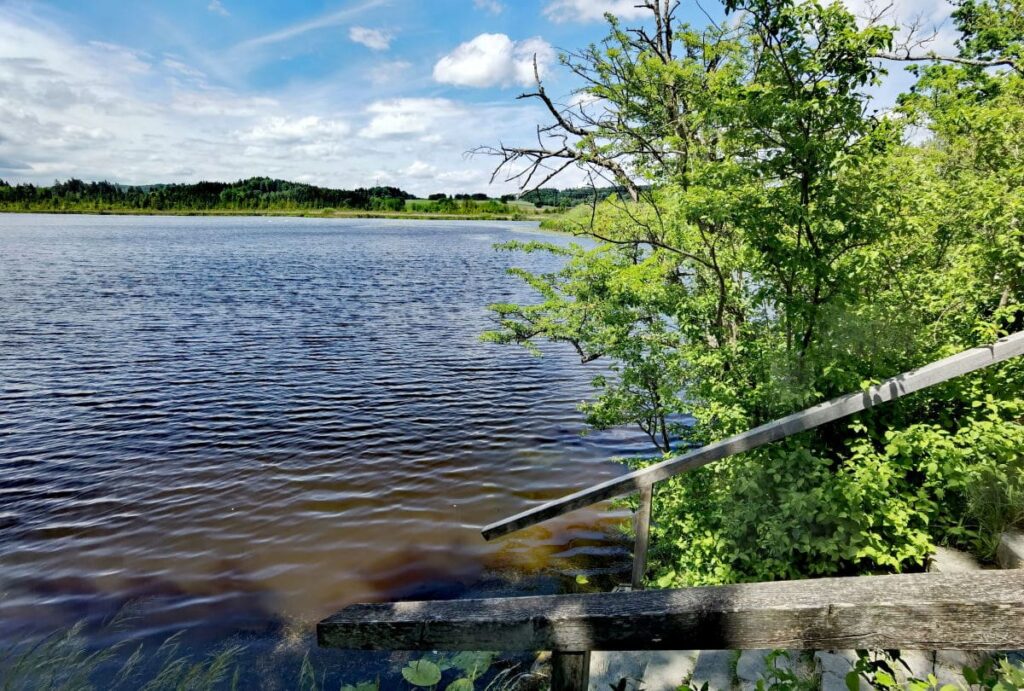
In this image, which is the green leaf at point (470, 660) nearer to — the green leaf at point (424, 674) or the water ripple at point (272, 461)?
the green leaf at point (424, 674)

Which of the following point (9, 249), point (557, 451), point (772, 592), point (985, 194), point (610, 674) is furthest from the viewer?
point (9, 249)

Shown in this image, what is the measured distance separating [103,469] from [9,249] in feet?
187

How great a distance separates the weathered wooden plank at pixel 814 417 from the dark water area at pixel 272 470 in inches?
178

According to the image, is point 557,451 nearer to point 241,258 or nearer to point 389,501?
point 389,501

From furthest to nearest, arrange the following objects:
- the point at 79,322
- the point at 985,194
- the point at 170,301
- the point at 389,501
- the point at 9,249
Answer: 1. the point at 9,249
2. the point at 170,301
3. the point at 79,322
4. the point at 389,501
5. the point at 985,194

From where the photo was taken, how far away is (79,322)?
75.2ft

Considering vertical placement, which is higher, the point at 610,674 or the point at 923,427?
the point at 923,427

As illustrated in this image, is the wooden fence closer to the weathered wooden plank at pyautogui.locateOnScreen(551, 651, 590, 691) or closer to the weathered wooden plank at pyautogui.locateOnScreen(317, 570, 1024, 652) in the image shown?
the weathered wooden plank at pyautogui.locateOnScreen(317, 570, 1024, 652)

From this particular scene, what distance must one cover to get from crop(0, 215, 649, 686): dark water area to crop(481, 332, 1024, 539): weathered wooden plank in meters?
4.51

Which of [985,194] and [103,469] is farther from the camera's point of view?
[103,469]

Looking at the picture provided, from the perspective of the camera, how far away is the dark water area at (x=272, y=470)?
7.88 meters

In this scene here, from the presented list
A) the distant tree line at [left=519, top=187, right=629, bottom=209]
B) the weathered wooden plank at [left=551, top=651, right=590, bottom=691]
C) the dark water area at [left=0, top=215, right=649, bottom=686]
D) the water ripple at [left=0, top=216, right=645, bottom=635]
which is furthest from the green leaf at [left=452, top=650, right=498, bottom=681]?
the distant tree line at [left=519, top=187, right=629, bottom=209]

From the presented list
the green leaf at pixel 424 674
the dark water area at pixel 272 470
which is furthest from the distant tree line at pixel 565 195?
→ the green leaf at pixel 424 674

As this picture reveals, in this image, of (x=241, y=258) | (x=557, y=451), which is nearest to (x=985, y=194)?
(x=557, y=451)
